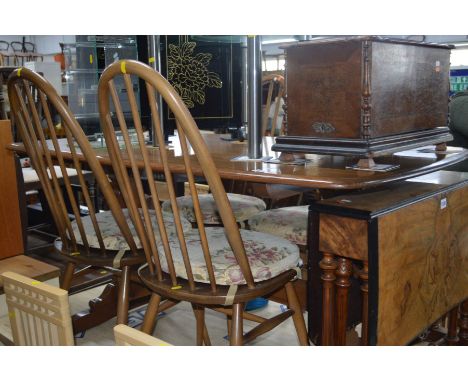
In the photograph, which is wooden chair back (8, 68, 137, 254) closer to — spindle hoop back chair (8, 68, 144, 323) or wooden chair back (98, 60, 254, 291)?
spindle hoop back chair (8, 68, 144, 323)

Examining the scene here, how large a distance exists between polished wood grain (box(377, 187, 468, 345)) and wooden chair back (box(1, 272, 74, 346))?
0.74 m

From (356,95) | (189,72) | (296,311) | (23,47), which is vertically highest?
(23,47)

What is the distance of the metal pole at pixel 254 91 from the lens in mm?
1589

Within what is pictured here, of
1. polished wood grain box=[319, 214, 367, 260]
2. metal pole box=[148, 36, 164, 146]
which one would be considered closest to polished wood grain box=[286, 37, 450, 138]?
polished wood grain box=[319, 214, 367, 260]

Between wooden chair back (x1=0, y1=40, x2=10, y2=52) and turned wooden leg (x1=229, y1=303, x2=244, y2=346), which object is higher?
wooden chair back (x1=0, y1=40, x2=10, y2=52)

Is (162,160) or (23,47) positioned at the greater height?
(23,47)

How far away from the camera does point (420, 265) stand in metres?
1.46

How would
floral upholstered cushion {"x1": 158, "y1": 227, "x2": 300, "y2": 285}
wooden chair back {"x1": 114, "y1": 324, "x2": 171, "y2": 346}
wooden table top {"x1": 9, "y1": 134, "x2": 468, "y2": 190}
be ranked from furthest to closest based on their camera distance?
floral upholstered cushion {"x1": 158, "y1": 227, "x2": 300, "y2": 285} < wooden table top {"x1": 9, "y1": 134, "x2": 468, "y2": 190} < wooden chair back {"x1": 114, "y1": 324, "x2": 171, "y2": 346}

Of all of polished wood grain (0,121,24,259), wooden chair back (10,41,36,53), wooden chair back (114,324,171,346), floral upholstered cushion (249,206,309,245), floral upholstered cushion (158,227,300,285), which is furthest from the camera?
wooden chair back (10,41,36,53)

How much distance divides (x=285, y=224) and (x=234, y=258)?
19.9 inches

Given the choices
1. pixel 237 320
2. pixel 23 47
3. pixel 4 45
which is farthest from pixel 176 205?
Answer: pixel 4 45

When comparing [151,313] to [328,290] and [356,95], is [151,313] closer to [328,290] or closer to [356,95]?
[328,290]

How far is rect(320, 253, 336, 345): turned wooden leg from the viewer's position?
1411mm

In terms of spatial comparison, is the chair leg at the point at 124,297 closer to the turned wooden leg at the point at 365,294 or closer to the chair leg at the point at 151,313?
the chair leg at the point at 151,313
